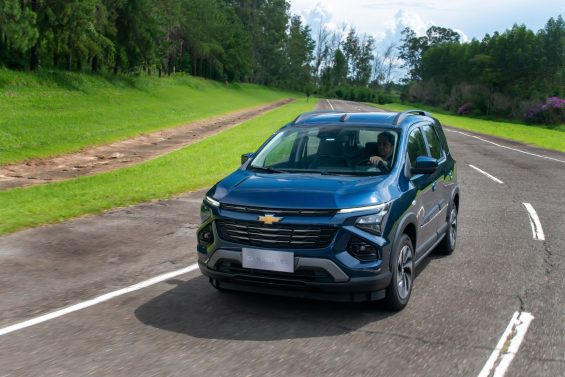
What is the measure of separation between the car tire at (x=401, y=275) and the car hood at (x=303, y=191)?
51cm

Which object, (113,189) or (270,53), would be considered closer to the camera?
(113,189)

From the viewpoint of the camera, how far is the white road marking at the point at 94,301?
5.06 meters

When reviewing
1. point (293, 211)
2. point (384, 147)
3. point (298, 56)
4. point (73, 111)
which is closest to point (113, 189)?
point (384, 147)

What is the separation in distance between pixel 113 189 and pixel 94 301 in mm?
7499

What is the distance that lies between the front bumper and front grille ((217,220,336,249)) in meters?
0.13

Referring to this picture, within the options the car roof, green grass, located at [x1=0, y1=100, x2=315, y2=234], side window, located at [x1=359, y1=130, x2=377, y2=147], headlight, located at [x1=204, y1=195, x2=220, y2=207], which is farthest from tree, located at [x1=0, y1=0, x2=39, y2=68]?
headlight, located at [x1=204, y1=195, x2=220, y2=207]

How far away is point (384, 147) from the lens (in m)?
6.40

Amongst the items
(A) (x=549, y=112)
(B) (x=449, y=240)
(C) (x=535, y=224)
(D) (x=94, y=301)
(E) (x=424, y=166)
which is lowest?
(A) (x=549, y=112)

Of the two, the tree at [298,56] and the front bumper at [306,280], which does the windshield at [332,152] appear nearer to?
the front bumper at [306,280]

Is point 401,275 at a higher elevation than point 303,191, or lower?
lower

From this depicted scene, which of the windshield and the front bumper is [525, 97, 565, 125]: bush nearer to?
the windshield

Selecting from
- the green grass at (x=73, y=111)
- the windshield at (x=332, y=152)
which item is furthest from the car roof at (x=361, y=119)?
the green grass at (x=73, y=111)

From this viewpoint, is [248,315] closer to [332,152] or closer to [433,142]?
[332,152]

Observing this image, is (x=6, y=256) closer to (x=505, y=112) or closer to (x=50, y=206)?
(x=50, y=206)
